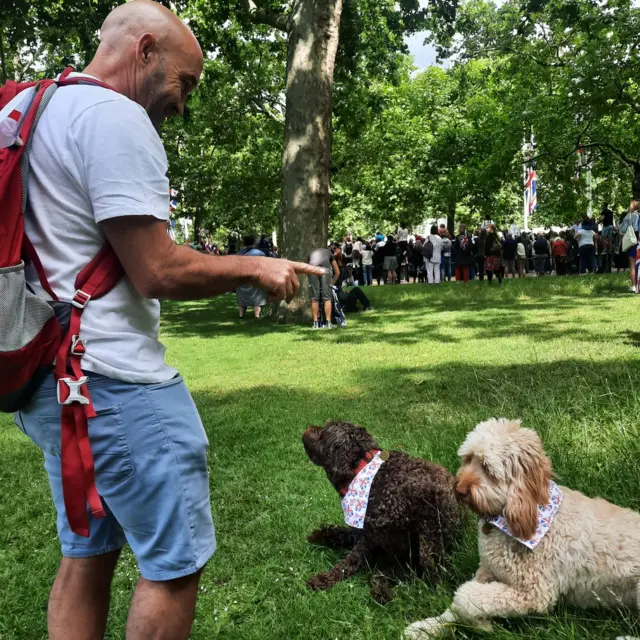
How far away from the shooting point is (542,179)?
34.3 m

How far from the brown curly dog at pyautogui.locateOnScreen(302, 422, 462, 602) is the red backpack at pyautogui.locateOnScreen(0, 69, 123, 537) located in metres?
1.82

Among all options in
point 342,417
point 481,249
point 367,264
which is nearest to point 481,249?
point 481,249

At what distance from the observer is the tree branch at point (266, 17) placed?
49.4 ft

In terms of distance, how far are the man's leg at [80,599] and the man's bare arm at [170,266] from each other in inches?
37.7

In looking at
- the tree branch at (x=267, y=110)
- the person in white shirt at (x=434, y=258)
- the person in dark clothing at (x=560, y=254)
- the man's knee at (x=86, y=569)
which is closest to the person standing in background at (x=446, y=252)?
the person in white shirt at (x=434, y=258)

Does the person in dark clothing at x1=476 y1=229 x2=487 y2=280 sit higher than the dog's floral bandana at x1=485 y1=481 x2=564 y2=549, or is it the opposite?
the person in dark clothing at x1=476 y1=229 x2=487 y2=280

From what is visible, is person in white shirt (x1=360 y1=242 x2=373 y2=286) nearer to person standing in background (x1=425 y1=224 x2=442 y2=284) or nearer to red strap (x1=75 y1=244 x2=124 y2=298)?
person standing in background (x1=425 y1=224 x2=442 y2=284)

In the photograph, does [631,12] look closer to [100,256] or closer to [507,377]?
[507,377]

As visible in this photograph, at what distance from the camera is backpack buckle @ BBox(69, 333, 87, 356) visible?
5.57 feet

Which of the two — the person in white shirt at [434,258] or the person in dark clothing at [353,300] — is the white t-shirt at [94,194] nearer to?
the person in dark clothing at [353,300]

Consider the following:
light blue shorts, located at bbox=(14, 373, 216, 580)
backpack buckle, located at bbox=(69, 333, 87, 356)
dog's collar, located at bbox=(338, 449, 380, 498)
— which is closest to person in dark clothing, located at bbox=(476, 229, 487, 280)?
dog's collar, located at bbox=(338, 449, 380, 498)

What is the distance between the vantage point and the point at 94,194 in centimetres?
163

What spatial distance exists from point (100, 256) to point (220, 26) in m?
18.1

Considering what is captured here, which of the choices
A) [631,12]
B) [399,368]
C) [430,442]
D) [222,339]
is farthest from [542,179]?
[430,442]
